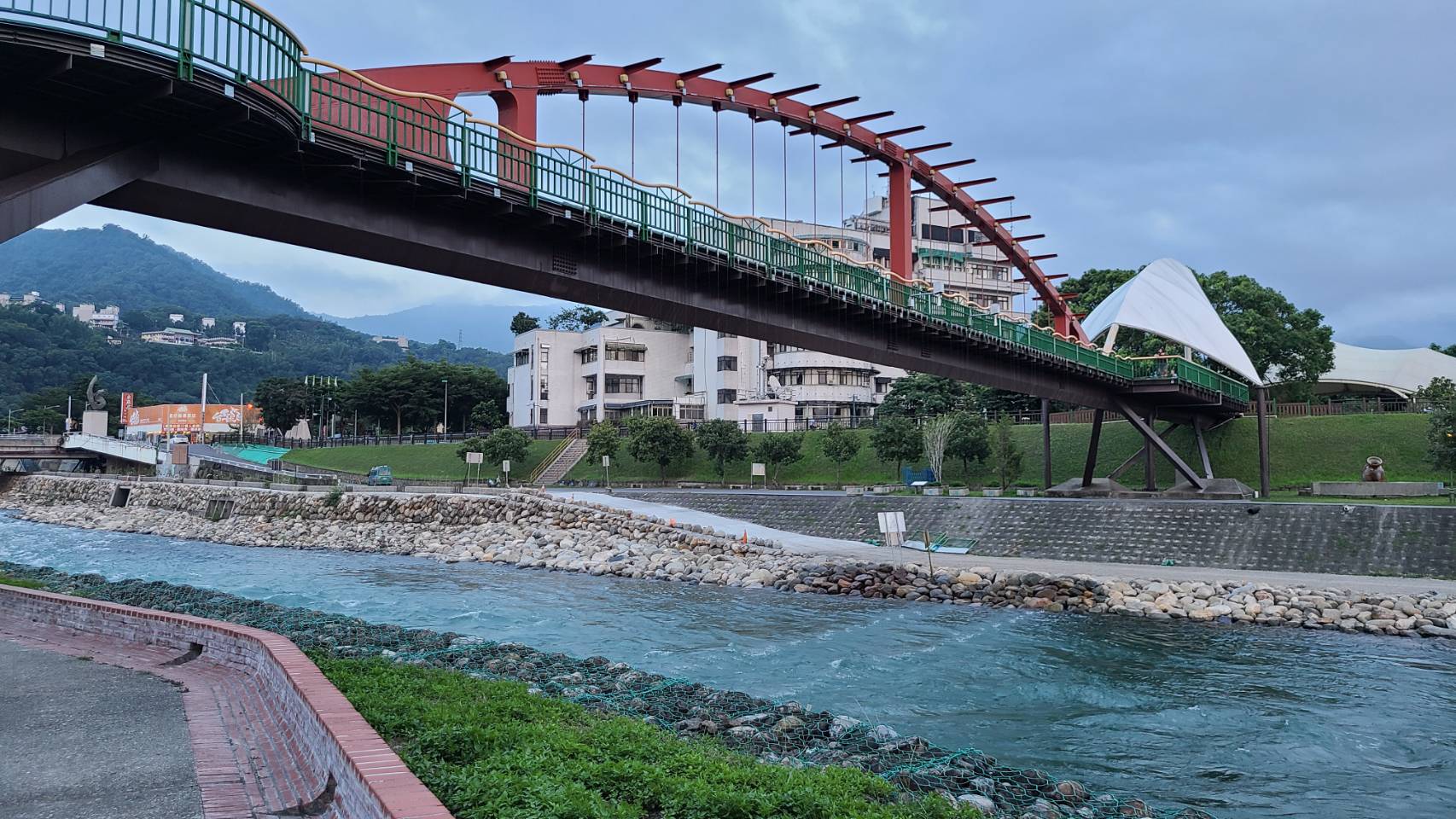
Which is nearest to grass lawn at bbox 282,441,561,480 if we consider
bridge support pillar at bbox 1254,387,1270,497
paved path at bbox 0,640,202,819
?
bridge support pillar at bbox 1254,387,1270,497

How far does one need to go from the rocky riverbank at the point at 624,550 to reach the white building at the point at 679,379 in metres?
32.2

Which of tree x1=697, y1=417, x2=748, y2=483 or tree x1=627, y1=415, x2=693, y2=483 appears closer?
tree x1=697, y1=417, x2=748, y2=483

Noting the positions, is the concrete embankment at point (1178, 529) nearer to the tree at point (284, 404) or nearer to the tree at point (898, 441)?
the tree at point (898, 441)

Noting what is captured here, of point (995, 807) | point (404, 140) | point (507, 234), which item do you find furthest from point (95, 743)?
point (507, 234)

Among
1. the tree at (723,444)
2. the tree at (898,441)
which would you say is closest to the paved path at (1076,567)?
the tree at (898,441)

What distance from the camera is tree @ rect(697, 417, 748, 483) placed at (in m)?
64.6

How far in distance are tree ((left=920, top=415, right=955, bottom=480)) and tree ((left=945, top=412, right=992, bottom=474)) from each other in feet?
1.37

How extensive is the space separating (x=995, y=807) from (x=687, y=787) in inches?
138

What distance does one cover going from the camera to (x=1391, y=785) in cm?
1156

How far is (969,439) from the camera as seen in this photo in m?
55.4

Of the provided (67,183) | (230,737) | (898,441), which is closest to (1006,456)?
(898,441)

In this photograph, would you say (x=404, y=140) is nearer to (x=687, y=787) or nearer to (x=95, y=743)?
(x=95, y=743)

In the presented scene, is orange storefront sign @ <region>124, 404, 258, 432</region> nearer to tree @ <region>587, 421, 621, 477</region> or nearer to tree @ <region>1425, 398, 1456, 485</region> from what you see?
tree @ <region>587, 421, 621, 477</region>

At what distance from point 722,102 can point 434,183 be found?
1888 centimetres
